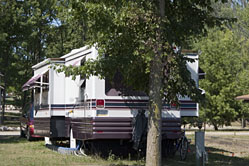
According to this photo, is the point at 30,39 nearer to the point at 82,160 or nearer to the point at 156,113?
the point at 82,160

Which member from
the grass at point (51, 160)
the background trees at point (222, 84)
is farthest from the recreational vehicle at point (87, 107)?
the background trees at point (222, 84)

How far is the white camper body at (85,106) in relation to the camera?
12383 mm

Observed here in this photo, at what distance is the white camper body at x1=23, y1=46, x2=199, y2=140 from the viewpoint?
1238cm

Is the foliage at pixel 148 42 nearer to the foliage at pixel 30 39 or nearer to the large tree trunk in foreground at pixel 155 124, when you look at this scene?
the large tree trunk in foreground at pixel 155 124

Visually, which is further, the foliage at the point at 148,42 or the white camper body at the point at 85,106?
the white camper body at the point at 85,106

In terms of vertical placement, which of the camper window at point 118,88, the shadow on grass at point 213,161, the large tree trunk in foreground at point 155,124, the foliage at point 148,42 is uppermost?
the foliage at point 148,42

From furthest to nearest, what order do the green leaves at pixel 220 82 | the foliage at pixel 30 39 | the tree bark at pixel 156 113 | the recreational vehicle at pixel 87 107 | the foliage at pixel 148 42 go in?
the green leaves at pixel 220 82 → the foliage at pixel 30 39 → the recreational vehicle at pixel 87 107 → the tree bark at pixel 156 113 → the foliage at pixel 148 42

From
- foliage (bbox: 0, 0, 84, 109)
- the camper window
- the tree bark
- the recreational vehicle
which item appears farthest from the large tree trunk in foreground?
foliage (bbox: 0, 0, 84, 109)

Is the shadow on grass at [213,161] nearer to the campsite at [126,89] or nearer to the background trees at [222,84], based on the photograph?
the campsite at [126,89]

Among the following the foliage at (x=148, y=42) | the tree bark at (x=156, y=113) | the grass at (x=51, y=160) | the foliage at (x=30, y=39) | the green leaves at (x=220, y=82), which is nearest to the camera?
the foliage at (x=148, y=42)

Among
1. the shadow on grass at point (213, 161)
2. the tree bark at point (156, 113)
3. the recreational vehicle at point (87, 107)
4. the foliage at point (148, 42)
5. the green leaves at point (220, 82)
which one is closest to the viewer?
the foliage at point (148, 42)

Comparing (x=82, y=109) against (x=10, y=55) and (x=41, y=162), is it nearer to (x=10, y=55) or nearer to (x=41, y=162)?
(x=41, y=162)

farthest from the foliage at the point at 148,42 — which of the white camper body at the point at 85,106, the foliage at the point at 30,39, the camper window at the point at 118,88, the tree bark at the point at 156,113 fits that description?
the foliage at the point at 30,39

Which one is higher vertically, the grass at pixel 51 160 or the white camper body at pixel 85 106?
the white camper body at pixel 85 106
